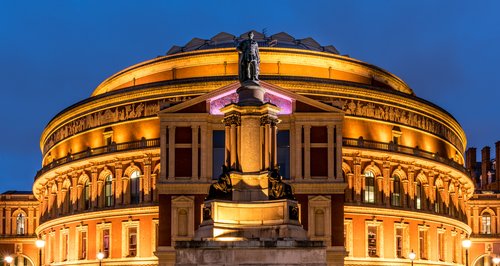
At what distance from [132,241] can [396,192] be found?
25812 millimetres

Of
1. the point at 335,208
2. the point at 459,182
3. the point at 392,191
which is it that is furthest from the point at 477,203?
the point at 335,208

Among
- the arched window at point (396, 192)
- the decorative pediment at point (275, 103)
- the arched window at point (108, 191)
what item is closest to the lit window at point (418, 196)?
the arched window at point (396, 192)

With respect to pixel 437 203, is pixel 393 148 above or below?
above

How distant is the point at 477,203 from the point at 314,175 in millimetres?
38375

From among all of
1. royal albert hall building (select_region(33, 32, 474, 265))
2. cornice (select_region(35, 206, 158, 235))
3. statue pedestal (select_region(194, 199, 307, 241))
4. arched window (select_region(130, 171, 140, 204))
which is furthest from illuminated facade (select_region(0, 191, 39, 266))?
statue pedestal (select_region(194, 199, 307, 241))

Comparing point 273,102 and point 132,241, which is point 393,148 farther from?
point 132,241

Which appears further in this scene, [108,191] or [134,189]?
[108,191]

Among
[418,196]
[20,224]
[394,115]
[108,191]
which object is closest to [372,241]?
[418,196]

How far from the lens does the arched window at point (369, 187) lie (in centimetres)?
9344

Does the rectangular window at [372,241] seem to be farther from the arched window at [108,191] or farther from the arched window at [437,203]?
the arched window at [108,191]

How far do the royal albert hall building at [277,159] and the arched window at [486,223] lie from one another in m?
9.44

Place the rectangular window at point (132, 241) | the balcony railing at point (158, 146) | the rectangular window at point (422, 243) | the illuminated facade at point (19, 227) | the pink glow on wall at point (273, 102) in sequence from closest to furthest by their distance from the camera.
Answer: the pink glow on wall at point (273, 102), the rectangular window at point (132, 241), the balcony railing at point (158, 146), the rectangular window at point (422, 243), the illuminated facade at point (19, 227)

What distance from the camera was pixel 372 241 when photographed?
92188mm

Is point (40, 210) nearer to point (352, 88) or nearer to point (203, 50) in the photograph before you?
point (203, 50)
